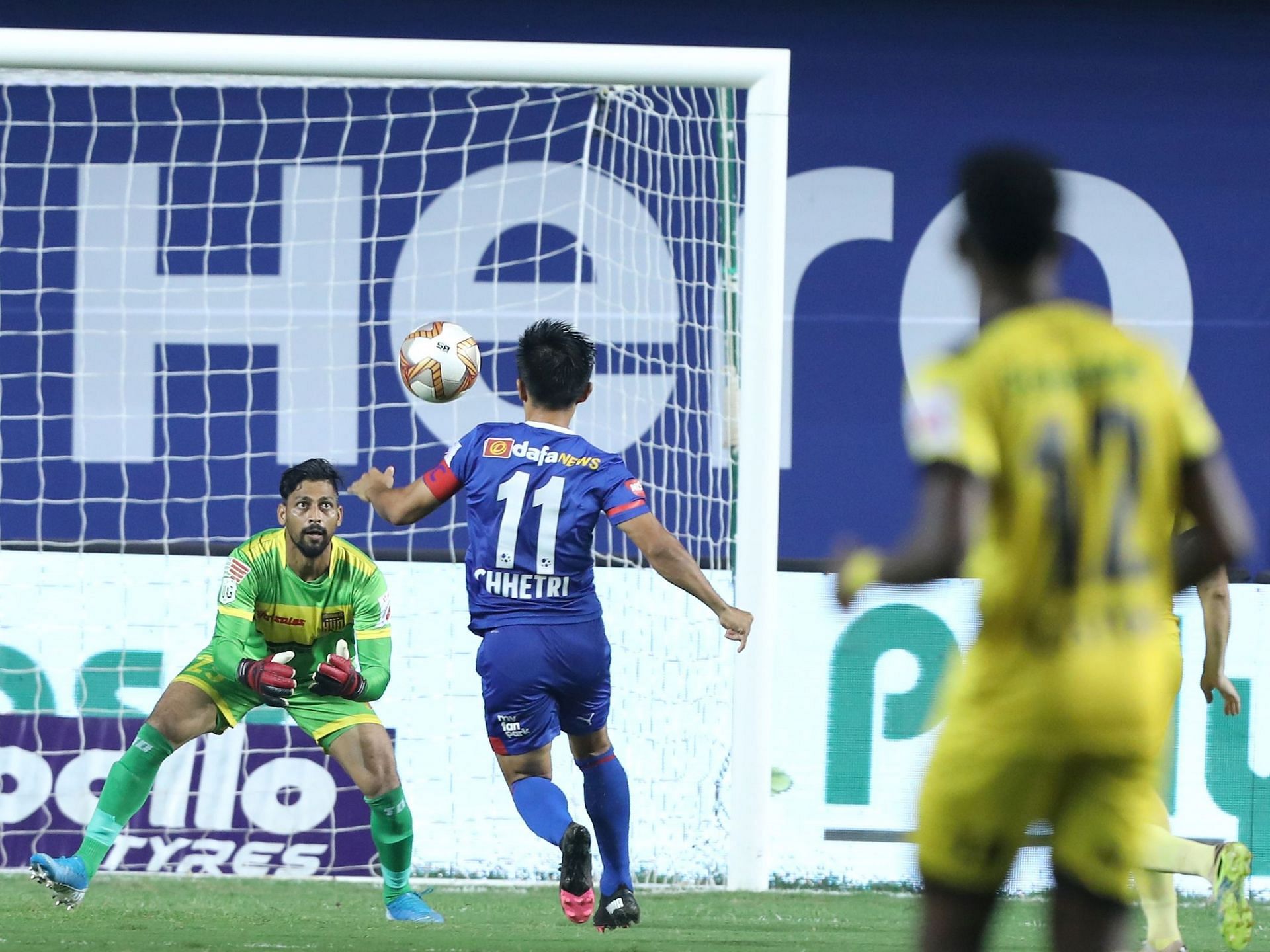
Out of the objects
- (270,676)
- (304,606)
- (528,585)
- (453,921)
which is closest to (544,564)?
(528,585)

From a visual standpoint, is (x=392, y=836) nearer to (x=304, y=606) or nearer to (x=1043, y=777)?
(x=304, y=606)

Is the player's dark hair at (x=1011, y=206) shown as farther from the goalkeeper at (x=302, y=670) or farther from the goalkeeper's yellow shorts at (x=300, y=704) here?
the goalkeeper's yellow shorts at (x=300, y=704)

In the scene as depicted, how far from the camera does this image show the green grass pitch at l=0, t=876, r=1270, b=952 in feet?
15.9

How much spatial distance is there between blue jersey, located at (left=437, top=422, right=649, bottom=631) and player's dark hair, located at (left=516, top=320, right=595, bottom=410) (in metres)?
0.10

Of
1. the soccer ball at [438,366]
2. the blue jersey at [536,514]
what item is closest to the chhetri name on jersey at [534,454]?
the blue jersey at [536,514]

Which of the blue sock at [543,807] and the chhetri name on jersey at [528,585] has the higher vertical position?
the chhetri name on jersey at [528,585]

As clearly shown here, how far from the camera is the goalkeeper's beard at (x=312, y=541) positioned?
5723 millimetres

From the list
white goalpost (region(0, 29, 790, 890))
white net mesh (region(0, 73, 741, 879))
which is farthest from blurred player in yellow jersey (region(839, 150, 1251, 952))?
white net mesh (region(0, 73, 741, 879))

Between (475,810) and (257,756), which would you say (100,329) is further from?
(475,810)

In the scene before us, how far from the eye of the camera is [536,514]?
487cm

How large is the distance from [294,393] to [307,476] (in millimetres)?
2049

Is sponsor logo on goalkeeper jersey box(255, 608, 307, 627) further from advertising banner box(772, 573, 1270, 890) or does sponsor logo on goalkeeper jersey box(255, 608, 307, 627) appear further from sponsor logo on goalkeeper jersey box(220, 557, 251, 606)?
advertising banner box(772, 573, 1270, 890)

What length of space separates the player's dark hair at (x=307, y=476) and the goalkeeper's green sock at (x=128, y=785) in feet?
3.03

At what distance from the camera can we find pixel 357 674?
5508 mm
